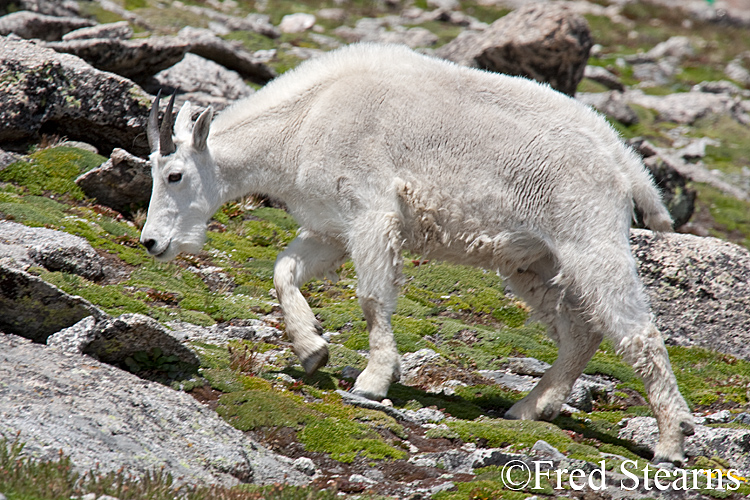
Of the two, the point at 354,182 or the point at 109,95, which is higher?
the point at 354,182

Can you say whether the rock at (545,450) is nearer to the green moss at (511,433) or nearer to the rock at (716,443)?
the green moss at (511,433)

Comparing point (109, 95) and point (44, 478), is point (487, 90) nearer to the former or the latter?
point (44, 478)

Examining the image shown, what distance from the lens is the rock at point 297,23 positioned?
3569 centimetres

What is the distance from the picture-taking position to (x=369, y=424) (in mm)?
8555

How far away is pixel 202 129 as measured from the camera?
31.8 feet

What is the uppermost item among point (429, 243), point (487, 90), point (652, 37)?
point (487, 90)

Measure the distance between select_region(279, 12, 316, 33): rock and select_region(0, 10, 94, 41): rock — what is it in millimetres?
15018

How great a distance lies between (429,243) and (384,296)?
0.84 metres

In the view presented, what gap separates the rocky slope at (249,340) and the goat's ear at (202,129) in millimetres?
2426

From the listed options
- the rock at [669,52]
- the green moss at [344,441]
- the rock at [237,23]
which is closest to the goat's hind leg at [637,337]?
the green moss at [344,441]

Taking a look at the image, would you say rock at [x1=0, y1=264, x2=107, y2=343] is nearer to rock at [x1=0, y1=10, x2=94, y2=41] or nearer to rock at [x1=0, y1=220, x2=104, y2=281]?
rock at [x1=0, y1=220, x2=104, y2=281]

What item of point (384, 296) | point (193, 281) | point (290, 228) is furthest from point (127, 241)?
point (384, 296)

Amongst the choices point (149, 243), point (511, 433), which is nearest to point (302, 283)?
point (149, 243)

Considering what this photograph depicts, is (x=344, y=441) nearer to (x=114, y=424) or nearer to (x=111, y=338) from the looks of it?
(x=114, y=424)
